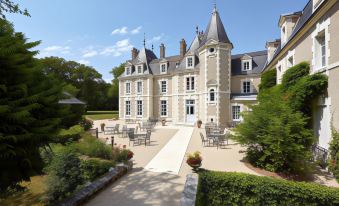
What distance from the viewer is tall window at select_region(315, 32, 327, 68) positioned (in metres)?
7.90

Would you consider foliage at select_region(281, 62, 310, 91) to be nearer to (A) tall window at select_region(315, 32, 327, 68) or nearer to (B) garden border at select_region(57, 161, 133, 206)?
(A) tall window at select_region(315, 32, 327, 68)

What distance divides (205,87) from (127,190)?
618 inches

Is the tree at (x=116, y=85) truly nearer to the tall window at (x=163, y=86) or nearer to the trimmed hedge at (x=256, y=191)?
the tall window at (x=163, y=86)

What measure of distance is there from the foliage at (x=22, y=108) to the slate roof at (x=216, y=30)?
62.8 ft

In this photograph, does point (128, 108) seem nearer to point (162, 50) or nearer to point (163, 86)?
point (163, 86)

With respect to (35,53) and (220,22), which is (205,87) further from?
(35,53)

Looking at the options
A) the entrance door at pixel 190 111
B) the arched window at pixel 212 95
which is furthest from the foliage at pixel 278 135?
the entrance door at pixel 190 111

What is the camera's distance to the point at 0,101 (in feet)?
7.30

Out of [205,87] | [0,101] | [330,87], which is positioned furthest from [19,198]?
[205,87]

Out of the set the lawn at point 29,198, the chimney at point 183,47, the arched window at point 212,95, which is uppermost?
the chimney at point 183,47

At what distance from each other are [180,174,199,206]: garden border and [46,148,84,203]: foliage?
3089mm

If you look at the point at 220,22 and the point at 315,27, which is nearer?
the point at 315,27

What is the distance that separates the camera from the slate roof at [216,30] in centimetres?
1975

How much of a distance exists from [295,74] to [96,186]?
9596mm
